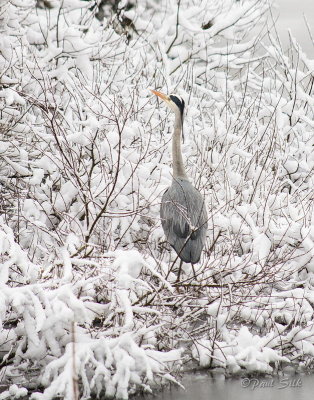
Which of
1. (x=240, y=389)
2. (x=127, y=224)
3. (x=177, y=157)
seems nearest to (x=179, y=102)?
(x=177, y=157)

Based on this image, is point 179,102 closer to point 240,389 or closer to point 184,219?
point 184,219

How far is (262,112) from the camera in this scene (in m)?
10.8

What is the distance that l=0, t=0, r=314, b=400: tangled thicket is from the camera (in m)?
6.00

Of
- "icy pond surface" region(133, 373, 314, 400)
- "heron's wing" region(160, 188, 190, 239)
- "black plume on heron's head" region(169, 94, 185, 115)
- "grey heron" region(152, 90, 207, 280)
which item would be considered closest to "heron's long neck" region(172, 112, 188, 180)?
"grey heron" region(152, 90, 207, 280)

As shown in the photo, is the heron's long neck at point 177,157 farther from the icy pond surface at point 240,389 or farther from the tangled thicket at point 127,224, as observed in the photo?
the icy pond surface at point 240,389

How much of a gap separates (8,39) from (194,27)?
18.7ft

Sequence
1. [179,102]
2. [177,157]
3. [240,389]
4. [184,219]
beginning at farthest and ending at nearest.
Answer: [179,102] < [177,157] < [184,219] < [240,389]

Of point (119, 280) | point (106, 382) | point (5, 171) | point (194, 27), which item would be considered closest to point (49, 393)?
point (106, 382)

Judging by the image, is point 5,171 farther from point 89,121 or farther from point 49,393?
point 49,393

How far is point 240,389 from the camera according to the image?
641 centimetres

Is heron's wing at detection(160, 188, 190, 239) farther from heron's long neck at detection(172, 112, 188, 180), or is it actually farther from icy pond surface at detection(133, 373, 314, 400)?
icy pond surface at detection(133, 373, 314, 400)

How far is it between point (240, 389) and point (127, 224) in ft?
8.08

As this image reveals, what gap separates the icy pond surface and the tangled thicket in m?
0.14

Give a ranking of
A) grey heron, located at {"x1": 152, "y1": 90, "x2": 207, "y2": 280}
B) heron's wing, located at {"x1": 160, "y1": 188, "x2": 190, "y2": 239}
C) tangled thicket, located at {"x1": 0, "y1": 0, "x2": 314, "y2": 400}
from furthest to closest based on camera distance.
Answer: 1. heron's wing, located at {"x1": 160, "y1": 188, "x2": 190, "y2": 239}
2. grey heron, located at {"x1": 152, "y1": 90, "x2": 207, "y2": 280}
3. tangled thicket, located at {"x1": 0, "y1": 0, "x2": 314, "y2": 400}
